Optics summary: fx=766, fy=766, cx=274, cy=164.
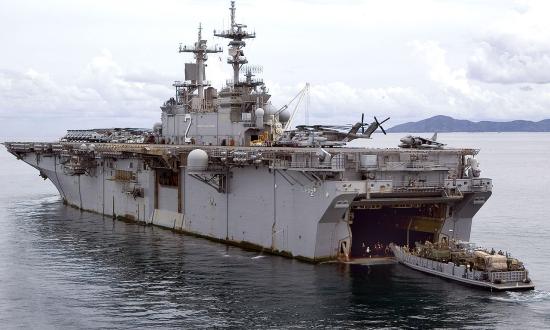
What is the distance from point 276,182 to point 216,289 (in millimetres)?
6672

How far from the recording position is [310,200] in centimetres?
3130

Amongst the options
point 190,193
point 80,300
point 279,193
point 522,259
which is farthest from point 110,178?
point 522,259

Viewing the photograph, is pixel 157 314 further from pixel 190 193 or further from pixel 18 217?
pixel 18 217

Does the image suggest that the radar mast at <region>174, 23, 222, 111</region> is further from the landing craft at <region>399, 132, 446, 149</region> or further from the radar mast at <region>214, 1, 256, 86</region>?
the landing craft at <region>399, 132, 446, 149</region>

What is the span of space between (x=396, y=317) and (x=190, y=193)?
1813 cm

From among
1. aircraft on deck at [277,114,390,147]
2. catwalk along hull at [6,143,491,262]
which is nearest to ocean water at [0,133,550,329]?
catwalk along hull at [6,143,491,262]

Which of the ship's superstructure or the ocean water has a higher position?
the ship's superstructure

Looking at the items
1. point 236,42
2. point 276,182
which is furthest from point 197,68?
point 276,182

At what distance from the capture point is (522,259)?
115 ft

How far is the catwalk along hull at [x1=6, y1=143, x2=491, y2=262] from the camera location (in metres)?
31.0

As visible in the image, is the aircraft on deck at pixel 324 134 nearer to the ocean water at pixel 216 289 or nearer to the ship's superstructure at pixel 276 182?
the ship's superstructure at pixel 276 182

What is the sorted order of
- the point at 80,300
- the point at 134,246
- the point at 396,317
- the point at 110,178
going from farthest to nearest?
the point at 110,178, the point at 134,246, the point at 80,300, the point at 396,317

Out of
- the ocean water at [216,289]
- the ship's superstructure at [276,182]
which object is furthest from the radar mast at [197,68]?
the ocean water at [216,289]

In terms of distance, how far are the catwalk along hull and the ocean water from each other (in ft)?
3.48
